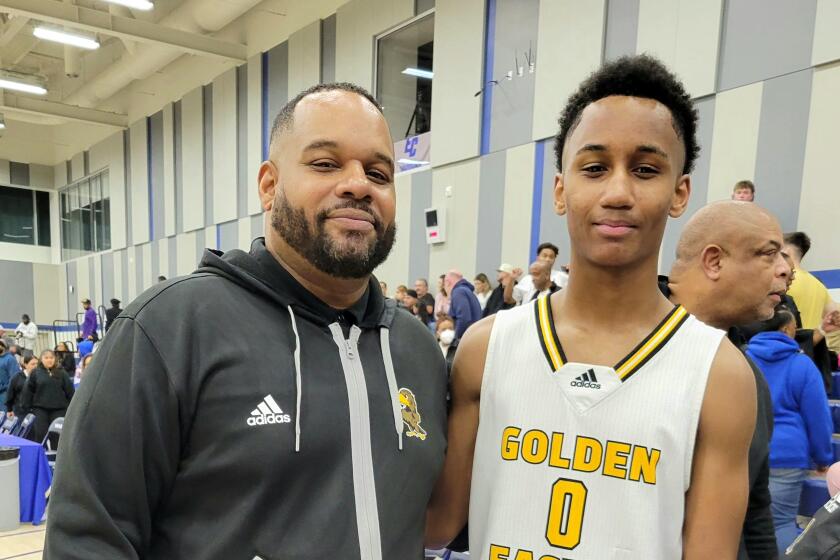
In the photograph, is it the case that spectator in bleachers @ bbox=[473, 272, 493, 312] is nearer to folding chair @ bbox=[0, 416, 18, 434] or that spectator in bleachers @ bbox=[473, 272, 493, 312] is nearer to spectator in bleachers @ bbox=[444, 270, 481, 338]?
spectator in bleachers @ bbox=[444, 270, 481, 338]

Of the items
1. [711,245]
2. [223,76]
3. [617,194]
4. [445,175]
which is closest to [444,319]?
[445,175]

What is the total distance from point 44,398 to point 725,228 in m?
8.59

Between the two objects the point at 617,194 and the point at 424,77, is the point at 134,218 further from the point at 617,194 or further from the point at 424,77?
the point at 617,194

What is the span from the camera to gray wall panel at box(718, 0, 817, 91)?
517 cm

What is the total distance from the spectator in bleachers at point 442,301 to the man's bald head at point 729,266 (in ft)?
19.4

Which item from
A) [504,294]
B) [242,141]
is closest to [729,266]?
[504,294]

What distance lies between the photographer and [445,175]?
29.9ft

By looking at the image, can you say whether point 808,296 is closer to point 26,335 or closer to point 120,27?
point 120,27

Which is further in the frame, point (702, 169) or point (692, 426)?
point (702, 169)

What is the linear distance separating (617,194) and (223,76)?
1441cm

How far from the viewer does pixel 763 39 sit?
5445 millimetres

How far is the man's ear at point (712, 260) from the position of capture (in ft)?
5.49

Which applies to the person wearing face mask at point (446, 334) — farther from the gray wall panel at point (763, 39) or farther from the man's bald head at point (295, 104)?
the man's bald head at point (295, 104)

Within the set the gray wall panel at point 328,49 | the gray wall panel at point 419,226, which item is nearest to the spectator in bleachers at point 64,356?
the gray wall panel at point 419,226
